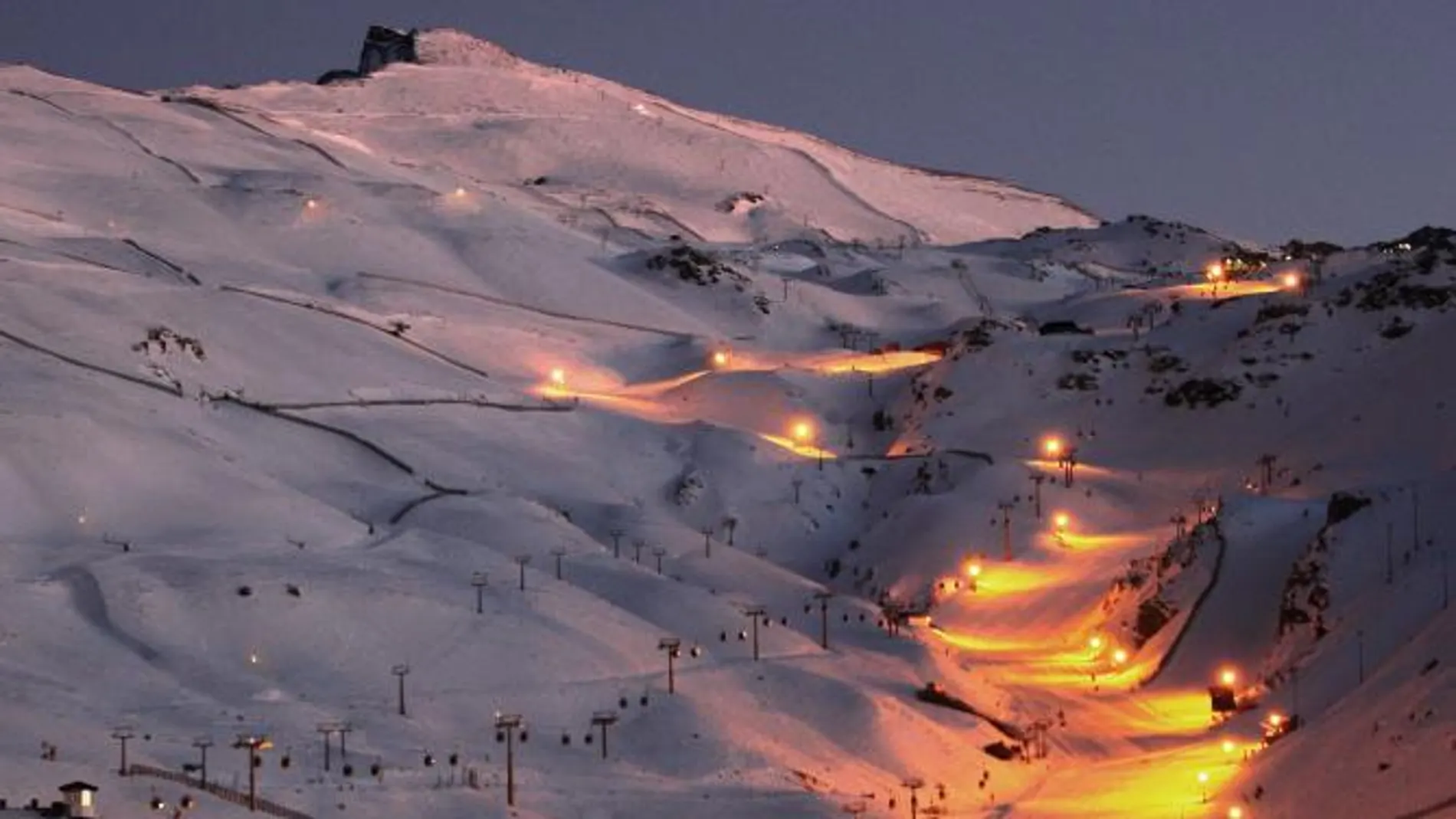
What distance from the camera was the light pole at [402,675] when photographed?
3784 centimetres

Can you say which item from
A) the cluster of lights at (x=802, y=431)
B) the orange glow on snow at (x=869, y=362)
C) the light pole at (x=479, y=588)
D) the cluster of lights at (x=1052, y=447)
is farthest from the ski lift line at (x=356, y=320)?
the light pole at (x=479, y=588)

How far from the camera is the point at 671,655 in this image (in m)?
40.9

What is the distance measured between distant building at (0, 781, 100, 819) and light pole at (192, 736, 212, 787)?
3.01 m

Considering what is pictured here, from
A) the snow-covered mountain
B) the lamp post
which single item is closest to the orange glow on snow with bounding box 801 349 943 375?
the snow-covered mountain

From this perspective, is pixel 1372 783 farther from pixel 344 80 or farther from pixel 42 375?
pixel 344 80

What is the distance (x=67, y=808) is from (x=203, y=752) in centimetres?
520

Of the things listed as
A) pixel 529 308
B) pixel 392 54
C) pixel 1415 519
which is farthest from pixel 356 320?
pixel 392 54

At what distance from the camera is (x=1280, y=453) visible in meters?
63.8

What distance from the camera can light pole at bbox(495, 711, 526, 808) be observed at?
33781 millimetres

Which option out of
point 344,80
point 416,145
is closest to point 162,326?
point 416,145

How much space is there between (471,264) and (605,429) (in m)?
24.6

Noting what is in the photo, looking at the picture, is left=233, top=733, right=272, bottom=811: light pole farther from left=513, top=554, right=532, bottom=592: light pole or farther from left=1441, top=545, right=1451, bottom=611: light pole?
left=1441, top=545, right=1451, bottom=611: light pole

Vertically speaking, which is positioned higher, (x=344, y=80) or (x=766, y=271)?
(x=344, y=80)

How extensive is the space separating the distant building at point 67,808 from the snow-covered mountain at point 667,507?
1700 millimetres
